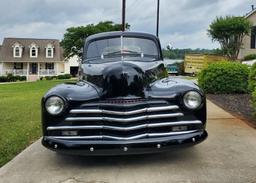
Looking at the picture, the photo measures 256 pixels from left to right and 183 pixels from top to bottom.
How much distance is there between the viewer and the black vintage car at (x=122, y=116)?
481 centimetres

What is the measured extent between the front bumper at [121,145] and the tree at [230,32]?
3091 cm

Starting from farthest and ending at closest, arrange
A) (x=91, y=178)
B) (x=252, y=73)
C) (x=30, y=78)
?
(x=30, y=78) < (x=252, y=73) < (x=91, y=178)

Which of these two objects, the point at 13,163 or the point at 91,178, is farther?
the point at 13,163

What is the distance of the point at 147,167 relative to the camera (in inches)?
199

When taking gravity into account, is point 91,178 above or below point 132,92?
below

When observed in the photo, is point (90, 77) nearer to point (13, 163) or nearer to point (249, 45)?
point (13, 163)

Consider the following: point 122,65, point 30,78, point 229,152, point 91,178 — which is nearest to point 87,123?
point 91,178

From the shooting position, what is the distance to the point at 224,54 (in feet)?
118

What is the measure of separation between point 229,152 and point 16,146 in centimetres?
338

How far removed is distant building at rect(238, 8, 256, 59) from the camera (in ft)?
111

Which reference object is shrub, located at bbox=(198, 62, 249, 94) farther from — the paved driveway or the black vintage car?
the black vintage car

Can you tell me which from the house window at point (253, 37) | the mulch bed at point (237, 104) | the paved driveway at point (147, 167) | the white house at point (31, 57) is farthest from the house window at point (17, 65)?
the paved driveway at point (147, 167)

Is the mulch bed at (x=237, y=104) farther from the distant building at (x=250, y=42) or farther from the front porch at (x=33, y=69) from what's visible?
the front porch at (x=33, y=69)

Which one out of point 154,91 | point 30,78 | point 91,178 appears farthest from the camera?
point 30,78
